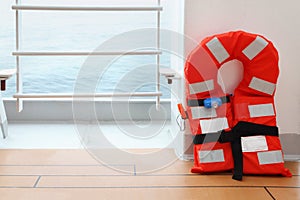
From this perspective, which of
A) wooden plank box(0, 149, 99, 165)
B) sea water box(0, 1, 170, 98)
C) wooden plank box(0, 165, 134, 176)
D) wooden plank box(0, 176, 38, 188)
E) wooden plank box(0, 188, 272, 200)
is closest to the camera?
wooden plank box(0, 188, 272, 200)

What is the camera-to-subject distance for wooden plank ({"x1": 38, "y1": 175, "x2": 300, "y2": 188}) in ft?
6.65

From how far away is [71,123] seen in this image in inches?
120

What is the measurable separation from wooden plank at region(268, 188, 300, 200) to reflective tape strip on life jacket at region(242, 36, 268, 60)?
66cm

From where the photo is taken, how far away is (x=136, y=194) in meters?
1.92

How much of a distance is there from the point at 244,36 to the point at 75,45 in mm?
1342

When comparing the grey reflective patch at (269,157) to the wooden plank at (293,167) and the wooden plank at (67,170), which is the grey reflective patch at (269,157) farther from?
the wooden plank at (67,170)

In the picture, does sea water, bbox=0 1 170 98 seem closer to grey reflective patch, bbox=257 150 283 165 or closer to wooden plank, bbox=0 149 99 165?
wooden plank, bbox=0 149 99 165

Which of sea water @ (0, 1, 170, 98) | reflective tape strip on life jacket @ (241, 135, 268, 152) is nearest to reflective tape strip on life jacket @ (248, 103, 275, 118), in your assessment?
reflective tape strip on life jacket @ (241, 135, 268, 152)

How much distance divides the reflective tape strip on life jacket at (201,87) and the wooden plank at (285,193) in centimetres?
57

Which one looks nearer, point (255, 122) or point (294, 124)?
point (255, 122)

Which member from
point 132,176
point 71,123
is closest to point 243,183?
point 132,176

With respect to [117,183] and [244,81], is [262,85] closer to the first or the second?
[244,81]

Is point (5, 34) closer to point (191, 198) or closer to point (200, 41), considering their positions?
point (200, 41)

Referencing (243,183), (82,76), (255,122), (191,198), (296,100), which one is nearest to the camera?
(191,198)
